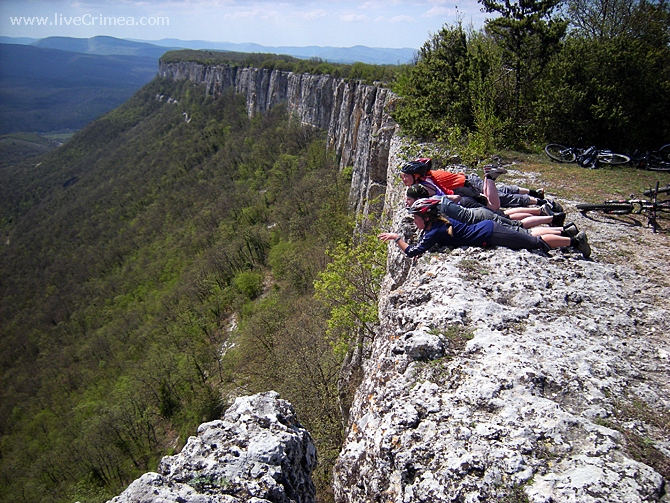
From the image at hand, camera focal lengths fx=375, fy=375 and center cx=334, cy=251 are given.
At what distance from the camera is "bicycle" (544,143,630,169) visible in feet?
39.4

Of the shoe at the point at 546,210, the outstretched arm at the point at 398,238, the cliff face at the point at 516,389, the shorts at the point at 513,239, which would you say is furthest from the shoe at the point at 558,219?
the outstretched arm at the point at 398,238

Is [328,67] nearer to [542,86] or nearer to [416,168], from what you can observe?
[542,86]

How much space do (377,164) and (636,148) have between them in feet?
43.3

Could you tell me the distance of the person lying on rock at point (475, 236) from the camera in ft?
20.9

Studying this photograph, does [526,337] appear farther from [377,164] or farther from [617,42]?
[377,164]

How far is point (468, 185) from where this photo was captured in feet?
26.6

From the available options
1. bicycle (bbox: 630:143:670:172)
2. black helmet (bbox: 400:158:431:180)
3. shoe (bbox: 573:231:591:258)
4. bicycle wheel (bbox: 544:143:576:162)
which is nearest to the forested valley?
bicycle wheel (bbox: 544:143:576:162)

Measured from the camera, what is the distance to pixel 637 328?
4812 mm

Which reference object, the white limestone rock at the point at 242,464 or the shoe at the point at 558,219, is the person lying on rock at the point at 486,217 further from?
the white limestone rock at the point at 242,464

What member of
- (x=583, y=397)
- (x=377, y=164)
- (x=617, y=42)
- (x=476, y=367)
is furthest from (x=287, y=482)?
(x=377, y=164)

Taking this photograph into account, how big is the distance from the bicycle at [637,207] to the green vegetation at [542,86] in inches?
152

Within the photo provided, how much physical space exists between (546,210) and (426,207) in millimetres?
2701

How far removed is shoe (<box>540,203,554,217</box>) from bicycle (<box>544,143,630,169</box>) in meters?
6.53

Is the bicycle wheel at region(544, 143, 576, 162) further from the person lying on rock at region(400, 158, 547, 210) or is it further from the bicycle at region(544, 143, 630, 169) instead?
the person lying on rock at region(400, 158, 547, 210)
